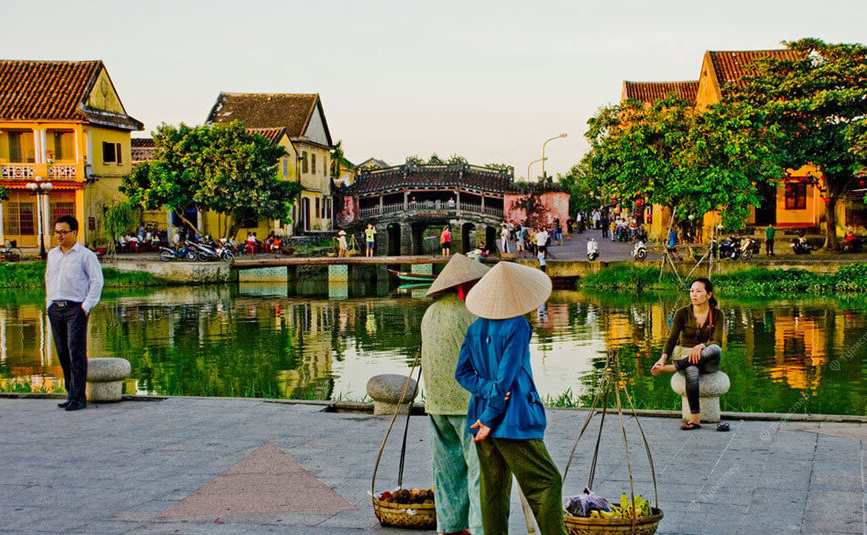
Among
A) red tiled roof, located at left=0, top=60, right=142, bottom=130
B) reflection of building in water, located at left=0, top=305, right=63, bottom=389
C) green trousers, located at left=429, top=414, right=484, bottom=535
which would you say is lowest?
reflection of building in water, located at left=0, top=305, right=63, bottom=389

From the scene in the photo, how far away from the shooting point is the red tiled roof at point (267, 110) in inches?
1965

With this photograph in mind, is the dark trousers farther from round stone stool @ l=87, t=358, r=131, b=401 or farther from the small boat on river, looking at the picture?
the small boat on river

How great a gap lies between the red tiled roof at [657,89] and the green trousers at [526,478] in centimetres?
4601

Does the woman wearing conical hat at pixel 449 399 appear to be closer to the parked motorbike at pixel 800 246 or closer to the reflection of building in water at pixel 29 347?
the reflection of building in water at pixel 29 347

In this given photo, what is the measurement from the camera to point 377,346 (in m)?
20.1

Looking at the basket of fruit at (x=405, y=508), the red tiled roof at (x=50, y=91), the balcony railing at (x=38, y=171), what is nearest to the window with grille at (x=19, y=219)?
the balcony railing at (x=38, y=171)

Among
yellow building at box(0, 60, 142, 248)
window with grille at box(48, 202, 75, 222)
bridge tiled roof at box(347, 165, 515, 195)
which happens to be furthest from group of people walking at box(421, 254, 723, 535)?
bridge tiled roof at box(347, 165, 515, 195)

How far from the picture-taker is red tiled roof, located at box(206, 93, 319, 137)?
164 ft

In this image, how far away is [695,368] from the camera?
823 centimetres

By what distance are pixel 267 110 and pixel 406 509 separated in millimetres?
47457

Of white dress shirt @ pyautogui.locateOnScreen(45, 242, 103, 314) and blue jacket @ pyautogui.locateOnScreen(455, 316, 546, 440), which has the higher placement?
white dress shirt @ pyautogui.locateOnScreen(45, 242, 103, 314)

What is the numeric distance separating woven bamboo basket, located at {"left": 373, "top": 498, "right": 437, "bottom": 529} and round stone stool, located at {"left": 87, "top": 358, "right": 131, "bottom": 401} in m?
5.46

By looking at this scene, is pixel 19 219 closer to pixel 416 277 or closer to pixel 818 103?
pixel 416 277

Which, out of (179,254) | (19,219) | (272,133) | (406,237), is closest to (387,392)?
(179,254)
